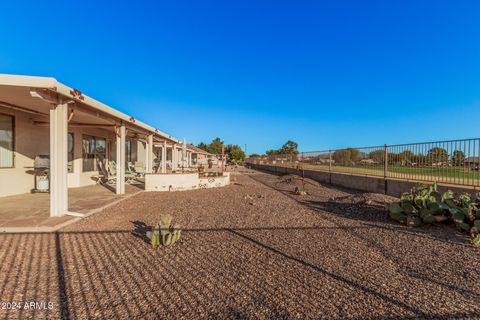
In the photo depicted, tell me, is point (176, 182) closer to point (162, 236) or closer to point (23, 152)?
point (23, 152)

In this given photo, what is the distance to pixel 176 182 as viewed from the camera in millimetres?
9508

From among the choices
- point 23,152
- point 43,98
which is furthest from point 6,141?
point 43,98

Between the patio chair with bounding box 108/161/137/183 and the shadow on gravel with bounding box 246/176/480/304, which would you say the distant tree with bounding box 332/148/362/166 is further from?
the patio chair with bounding box 108/161/137/183

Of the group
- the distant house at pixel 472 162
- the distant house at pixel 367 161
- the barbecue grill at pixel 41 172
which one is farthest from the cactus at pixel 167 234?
the distant house at pixel 367 161

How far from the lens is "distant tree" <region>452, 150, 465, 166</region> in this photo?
629 centimetres

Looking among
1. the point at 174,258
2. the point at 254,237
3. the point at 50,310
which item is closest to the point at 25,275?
the point at 50,310

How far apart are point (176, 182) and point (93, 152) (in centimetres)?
463

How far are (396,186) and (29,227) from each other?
33.4 ft

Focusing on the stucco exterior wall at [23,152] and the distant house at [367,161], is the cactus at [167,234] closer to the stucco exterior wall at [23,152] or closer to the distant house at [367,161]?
the stucco exterior wall at [23,152]

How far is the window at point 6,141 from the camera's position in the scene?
6.87 metres

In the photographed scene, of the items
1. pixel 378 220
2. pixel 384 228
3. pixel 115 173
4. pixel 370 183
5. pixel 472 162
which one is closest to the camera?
pixel 384 228

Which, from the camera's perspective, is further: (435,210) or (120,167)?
(120,167)

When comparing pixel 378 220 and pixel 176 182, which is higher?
pixel 176 182

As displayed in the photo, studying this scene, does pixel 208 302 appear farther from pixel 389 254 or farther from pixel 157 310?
pixel 389 254
